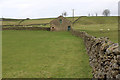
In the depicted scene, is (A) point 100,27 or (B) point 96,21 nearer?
(A) point 100,27

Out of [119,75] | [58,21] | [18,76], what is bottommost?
[18,76]

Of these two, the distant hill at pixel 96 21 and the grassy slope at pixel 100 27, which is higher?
the distant hill at pixel 96 21

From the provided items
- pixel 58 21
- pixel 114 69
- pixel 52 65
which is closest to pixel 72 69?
pixel 52 65

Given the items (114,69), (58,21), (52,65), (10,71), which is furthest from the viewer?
(58,21)

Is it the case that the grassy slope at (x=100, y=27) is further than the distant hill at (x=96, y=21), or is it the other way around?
the distant hill at (x=96, y=21)

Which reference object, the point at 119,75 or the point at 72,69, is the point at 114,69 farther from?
the point at 72,69

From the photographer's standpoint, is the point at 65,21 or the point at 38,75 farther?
the point at 65,21

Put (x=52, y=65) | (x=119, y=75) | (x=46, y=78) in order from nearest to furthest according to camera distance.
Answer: (x=119, y=75)
(x=46, y=78)
(x=52, y=65)

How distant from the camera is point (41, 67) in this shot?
12133 millimetres

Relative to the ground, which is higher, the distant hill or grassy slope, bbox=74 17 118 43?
the distant hill

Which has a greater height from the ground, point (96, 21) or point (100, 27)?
point (96, 21)

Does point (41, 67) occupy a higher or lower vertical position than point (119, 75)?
lower

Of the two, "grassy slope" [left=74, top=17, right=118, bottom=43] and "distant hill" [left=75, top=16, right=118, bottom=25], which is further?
"distant hill" [left=75, top=16, right=118, bottom=25]

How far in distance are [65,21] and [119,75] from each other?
56717mm
